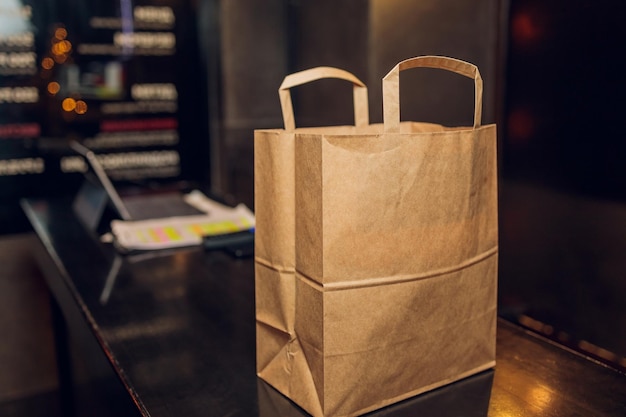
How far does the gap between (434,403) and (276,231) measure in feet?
0.92

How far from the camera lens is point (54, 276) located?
58.6 inches

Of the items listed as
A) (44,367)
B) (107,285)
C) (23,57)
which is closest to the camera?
(107,285)

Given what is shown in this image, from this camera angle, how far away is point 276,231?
2.41 ft

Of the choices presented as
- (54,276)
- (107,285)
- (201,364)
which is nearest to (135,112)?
(54,276)

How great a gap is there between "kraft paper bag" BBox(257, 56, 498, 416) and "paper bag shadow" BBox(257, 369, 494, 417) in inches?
0.4

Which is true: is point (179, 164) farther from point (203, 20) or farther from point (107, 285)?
point (107, 285)

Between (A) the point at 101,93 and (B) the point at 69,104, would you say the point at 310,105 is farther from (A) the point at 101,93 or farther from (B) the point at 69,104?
(B) the point at 69,104

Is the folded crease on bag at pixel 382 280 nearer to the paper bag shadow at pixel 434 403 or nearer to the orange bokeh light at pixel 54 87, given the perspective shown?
the paper bag shadow at pixel 434 403

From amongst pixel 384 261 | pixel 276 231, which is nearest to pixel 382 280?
pixel 384 261

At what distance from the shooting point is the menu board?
274 cm

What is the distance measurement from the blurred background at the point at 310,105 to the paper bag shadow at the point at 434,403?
48.9 inches

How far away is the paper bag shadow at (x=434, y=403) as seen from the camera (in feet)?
2.33

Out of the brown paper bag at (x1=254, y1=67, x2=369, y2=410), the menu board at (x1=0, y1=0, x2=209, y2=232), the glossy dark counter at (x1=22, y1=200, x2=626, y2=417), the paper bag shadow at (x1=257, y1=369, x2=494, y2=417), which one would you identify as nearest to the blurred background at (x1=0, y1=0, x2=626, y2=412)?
the menu board at (x1=0, y1=0, x2=209, y2=232)

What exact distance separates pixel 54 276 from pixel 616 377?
124 centimetres
